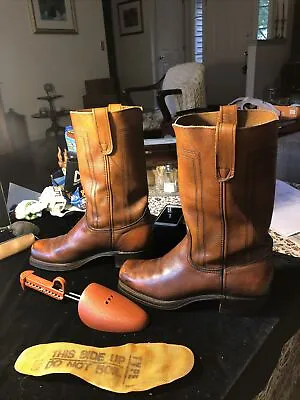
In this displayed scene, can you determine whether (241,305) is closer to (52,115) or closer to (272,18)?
(52,115)

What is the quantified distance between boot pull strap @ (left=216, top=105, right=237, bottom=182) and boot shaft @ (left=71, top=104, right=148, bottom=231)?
203 millimetres

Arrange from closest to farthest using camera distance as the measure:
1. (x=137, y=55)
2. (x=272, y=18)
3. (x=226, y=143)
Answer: (x=226, y=143) → (x=272, y=18) → (x=137, y=55)

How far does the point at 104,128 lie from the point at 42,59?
3332 mm

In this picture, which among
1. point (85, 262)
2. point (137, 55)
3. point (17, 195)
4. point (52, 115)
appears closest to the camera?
point (85, 262)

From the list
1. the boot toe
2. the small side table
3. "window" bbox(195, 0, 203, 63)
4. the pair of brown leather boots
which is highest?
"window" bbox(195, 0, 203, 63)

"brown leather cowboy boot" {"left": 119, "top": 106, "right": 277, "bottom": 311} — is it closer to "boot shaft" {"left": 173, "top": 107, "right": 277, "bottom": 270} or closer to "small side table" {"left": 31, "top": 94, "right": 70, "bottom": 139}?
"boot shaft" {"left": 173, "top": 107, "right": 277, "bottom": 270}

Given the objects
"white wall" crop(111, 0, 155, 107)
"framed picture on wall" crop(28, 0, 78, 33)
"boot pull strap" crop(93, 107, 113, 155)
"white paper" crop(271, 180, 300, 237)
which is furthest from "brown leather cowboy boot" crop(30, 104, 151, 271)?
"white wall" crop(111, 0, 155, 107)

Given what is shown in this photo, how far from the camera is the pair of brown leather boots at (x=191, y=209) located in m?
0.53

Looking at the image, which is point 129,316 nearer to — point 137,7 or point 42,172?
point 42,172

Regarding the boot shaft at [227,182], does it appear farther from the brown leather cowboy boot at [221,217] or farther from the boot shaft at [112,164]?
the boot shaft at [112,164]

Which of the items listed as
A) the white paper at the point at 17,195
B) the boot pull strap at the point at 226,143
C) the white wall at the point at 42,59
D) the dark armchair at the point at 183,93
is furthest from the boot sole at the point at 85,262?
the white wall at the point at 42,59

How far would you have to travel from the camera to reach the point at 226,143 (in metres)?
0.50

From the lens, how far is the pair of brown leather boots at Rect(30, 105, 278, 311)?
53cm

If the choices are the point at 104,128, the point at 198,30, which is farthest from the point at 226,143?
the point at 198,30
